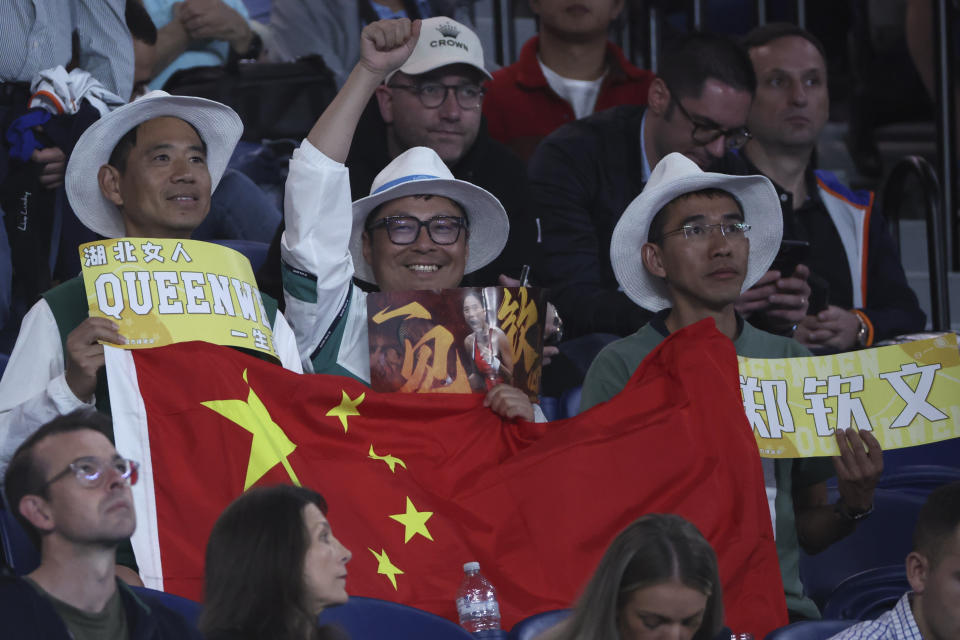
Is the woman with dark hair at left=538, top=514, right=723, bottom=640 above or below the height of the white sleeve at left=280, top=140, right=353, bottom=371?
below

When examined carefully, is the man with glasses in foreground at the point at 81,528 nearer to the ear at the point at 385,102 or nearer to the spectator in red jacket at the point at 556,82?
the ear at the point at 385,102

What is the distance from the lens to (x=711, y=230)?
15.3 ft

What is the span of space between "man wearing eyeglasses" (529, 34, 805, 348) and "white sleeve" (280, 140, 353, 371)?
1.27 m

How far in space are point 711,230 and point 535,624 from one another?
5.21 feet

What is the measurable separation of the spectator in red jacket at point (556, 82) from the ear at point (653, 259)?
205 cm

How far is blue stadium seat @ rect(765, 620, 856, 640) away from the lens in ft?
11.7

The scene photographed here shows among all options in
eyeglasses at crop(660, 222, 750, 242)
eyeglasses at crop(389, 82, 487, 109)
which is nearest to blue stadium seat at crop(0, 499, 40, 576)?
eyeglasses at crop(660, 222, 750, 242)

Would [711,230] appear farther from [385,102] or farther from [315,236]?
[385,102]

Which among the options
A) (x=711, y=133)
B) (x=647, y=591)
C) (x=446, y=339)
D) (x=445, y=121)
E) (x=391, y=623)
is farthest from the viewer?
(x=711, y=133)

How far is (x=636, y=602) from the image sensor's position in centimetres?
328

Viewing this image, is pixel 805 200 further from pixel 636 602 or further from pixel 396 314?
pixel 636 602

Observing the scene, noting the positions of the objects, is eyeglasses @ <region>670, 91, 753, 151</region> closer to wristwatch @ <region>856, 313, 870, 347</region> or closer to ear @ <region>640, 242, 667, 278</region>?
wristwatch @ <region>856, 313, 870, 347</region>

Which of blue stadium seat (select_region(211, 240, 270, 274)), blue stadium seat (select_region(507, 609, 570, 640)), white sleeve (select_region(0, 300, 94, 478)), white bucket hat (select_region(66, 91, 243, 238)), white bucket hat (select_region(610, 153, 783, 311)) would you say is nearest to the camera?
blue stadium seat (select_region(507, 609, 570, 640))

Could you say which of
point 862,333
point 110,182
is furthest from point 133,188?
point 862,333
